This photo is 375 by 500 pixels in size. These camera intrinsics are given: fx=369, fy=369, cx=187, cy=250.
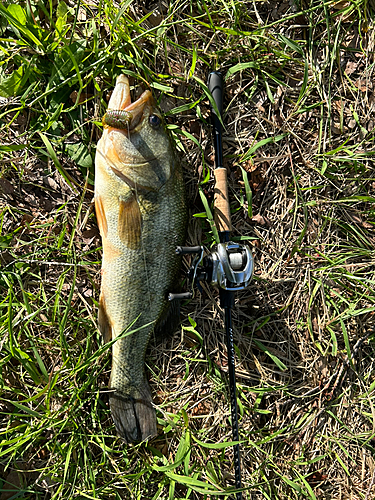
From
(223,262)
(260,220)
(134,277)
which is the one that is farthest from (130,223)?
(260,220)

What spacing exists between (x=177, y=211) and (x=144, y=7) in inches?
60.9

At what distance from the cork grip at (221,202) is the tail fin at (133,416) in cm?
125

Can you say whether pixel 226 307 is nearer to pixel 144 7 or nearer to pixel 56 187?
pixel 56 187

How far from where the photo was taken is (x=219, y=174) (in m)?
2.58

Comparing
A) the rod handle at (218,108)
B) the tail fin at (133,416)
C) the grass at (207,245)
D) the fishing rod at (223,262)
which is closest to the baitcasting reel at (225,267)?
the fishing rod at (223,262)

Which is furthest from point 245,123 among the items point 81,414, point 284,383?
point 81,414

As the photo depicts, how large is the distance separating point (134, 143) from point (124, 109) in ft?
0.74

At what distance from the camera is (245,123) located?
2807mm

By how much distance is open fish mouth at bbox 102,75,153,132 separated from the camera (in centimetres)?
229

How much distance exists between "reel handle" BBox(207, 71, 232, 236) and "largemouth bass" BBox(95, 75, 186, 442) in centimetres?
27

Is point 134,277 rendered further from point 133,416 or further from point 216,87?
point 216,87

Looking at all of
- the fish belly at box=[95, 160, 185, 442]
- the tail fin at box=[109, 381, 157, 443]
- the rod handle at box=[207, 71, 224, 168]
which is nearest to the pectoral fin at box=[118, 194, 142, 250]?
the fish belly at box=[95, 160, 185, 442]

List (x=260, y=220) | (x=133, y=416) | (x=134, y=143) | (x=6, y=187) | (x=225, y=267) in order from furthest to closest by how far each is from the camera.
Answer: (x=260, y=220) < (x=6, y=187) < (x=133, y=416) < (x=134, y=143) < (x=225, y=267)

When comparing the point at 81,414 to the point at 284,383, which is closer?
the point at 81,414
